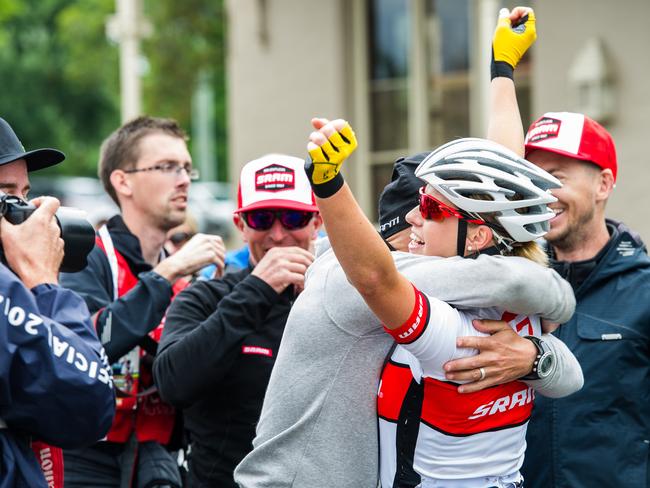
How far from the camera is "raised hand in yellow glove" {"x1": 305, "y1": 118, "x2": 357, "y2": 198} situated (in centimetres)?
219

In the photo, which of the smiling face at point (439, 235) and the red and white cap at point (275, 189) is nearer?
the smiling face at point (439, 235)

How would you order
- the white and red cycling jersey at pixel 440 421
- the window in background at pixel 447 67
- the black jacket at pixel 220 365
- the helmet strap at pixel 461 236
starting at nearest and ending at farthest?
the white and red cycling jersey at pixel 440 421
the helmet strap at pixel 461 236
the black jacket at pixel 220 365
the window in background at pixel 447 67

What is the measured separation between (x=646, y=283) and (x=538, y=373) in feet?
3.86

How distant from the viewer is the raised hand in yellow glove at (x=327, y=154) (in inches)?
86.4

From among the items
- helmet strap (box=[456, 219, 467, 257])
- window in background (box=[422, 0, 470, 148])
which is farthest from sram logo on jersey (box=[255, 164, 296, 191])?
window in background (box=[422, 0, 470, 148])

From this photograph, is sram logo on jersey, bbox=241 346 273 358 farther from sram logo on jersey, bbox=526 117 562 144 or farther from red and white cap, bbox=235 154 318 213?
sram logo on jersey, bbox=526 117 562 144

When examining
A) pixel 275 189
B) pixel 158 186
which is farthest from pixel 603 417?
pixel 158 186

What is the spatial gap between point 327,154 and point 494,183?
1.87ft

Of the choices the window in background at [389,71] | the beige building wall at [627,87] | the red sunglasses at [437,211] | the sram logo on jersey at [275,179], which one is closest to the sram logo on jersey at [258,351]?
the sram logo on jersey at [275,179]

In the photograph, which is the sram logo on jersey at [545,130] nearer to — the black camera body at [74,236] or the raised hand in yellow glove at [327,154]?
the raised hand in yellow glove at [327,154]

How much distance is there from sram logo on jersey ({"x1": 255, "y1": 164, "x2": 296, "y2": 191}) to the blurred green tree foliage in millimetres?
9224

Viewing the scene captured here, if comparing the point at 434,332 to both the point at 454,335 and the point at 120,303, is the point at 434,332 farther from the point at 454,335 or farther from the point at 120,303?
the point at 120,303

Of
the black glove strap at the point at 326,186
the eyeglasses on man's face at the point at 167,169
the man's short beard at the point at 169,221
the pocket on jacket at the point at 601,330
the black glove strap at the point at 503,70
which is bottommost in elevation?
the pocket on jacket at the point at 601,330

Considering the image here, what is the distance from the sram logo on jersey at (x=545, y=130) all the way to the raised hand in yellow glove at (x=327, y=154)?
1662 millimetres
